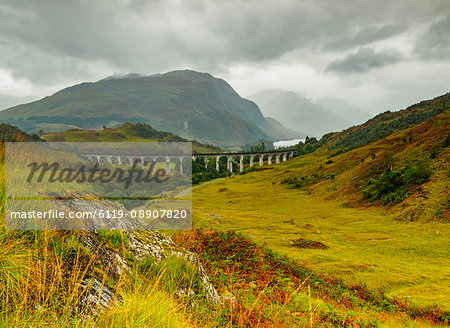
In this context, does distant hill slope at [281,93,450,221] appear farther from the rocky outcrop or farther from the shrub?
the rocky outcrop

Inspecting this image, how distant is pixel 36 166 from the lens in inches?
283

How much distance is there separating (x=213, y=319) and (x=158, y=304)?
153 centimetres

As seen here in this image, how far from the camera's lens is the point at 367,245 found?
1234 inches

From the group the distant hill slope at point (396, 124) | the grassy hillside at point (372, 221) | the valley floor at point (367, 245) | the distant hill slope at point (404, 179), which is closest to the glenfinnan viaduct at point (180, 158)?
the distant hill slope at point (396, 124)

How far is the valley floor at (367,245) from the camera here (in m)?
19.4

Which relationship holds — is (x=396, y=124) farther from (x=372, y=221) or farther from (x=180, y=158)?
(x=372, y=221)

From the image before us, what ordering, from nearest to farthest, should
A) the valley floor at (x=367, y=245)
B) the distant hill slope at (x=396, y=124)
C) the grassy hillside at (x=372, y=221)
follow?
the valley floor at (x=367, y=245) < the grassy hillside at (x=372, y=221) < the distant hill slope at (x=396, y=124)

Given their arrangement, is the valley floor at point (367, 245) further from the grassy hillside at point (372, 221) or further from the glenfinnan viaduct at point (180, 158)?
the glenfinnan viaduct at point (180, 158)

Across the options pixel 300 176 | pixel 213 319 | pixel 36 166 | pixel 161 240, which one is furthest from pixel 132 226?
pixel 300 176

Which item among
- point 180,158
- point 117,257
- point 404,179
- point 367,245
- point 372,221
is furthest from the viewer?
point 180,158

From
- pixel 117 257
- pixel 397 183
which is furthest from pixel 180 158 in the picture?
pixel 117 257

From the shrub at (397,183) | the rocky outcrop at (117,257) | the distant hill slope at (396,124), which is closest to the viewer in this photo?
the rocky outcrop at (117,257)

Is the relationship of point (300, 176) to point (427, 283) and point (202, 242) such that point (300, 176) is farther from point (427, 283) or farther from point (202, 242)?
point (202, 242)

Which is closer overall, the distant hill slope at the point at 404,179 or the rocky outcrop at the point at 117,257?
the rocky outcrop at the point at 117,257
